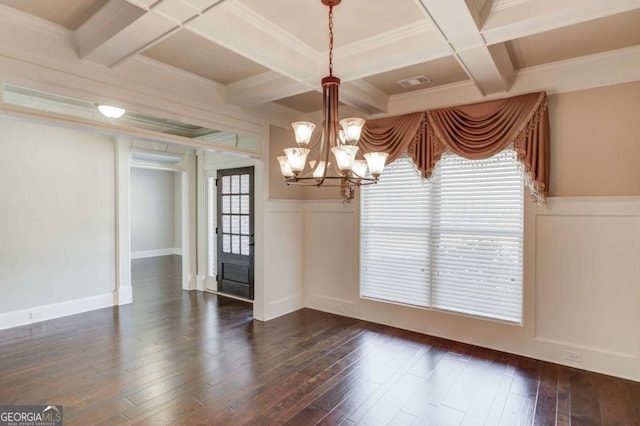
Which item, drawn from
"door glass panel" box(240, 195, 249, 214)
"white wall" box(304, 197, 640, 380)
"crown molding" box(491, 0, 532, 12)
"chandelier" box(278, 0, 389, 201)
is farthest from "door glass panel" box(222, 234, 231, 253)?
"crown molding" box(491, 0, 532, 12)

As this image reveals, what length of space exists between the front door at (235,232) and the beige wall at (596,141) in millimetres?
4053

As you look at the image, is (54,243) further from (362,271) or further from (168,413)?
(362,271)

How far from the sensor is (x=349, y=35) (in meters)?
2.81

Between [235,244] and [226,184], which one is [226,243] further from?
[226,184]

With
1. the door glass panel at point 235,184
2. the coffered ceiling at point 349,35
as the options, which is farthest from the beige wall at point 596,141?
the door glass panel at point 235,184

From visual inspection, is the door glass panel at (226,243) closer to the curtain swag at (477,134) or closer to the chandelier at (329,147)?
the curtain swag at (477,134)

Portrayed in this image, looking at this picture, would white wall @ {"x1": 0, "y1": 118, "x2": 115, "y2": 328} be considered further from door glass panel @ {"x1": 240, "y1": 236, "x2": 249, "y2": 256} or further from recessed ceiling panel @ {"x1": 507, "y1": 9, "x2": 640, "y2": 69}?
recessed ceiling panel @ {"x1": 507, "y1": 9, "x2": 640, "y2": 69}

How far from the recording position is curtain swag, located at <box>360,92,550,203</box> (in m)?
3.35

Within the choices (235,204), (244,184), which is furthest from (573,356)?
(235,204)

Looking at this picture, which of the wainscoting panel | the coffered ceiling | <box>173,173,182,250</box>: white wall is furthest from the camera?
<box>173,173,182,250</box>: white wall

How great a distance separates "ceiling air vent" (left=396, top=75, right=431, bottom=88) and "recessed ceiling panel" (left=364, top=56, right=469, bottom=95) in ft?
0.11

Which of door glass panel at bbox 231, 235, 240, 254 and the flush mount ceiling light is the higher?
the flush mount ceiling light

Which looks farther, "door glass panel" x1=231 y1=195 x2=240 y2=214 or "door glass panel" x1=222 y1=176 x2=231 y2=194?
"door glass panel" x1=222 y1=176 x2=231 y2=194

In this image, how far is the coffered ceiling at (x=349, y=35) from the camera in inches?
87.4
